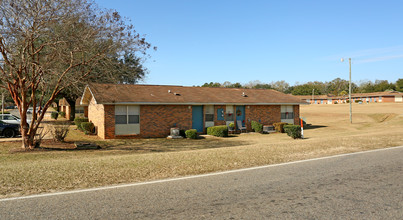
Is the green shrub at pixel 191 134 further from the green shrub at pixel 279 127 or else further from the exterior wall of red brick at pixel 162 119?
the green shrub at pixel 279 127

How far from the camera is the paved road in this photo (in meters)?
4.72

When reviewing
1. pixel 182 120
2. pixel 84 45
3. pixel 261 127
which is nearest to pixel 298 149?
pixel 84 45

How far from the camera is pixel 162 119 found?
23438 mm

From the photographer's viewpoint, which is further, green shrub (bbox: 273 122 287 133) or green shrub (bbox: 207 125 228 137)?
green shrub (bbox: 273 122 287 133)

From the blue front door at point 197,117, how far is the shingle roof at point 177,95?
660mm

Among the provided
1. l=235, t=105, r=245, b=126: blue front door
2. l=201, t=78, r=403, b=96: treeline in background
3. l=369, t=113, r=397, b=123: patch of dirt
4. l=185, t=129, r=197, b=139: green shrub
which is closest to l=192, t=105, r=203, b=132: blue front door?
l=185, t=129, r=197, b=139: green shrub

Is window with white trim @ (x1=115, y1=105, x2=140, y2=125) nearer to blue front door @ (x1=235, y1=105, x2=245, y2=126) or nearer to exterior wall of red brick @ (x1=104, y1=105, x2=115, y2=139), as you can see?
exterior wall of red brick @ (x1=104, y1=105, x2=115, y2=139)

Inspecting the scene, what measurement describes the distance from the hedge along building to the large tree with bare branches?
3.11 m

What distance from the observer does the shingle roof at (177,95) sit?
21.9 m

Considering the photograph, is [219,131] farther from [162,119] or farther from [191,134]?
[162,119]

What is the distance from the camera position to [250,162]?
8836 millimetres

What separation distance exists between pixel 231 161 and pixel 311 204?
12.5 ft

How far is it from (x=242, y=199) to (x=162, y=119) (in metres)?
18.3

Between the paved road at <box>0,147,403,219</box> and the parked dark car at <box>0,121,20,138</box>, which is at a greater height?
the parked dark car at <box>0,121,20,138</box>
